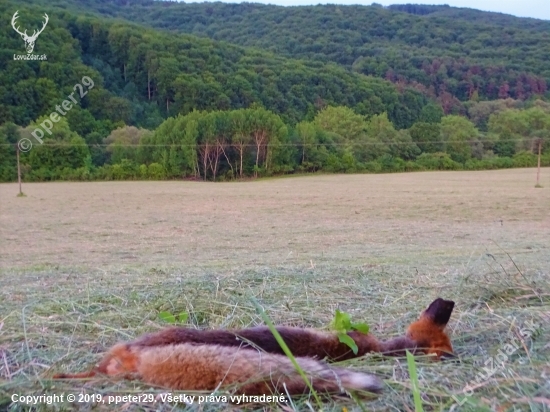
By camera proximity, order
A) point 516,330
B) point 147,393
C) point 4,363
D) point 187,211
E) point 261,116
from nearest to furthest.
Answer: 1. point 147,393
2. point 4,363
3. point 516,330
4. point 187,211
5. point 261,116

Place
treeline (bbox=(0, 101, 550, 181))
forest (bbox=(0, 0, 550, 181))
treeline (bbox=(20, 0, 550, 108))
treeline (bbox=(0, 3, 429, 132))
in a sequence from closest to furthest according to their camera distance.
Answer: treeline (bbox=(0, 101, 550, 181)), forest (bbox=(0, 0, 550, 181)), treeline (bbox=(0, 3, 429, 132)), treeline (bbox=(20, 0, 550, 108))

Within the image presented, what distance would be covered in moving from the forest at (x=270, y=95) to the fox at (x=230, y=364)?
1849 inches

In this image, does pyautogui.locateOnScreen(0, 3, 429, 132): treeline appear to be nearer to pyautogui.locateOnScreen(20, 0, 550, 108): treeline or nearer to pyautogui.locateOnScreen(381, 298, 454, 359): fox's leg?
pyautogui.locateOnScreen(20, 0, 550, 108): treeline

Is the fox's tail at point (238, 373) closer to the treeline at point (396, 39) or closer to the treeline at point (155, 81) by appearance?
the treeline at point (155, 81)

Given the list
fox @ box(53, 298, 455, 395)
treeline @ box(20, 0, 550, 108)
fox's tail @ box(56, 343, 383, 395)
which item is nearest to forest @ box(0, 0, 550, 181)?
treeline @ box(20, 0, 550, 108)

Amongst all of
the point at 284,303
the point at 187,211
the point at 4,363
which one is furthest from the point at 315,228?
the point at 4,363

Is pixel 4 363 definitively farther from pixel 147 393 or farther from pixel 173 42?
pixel 173 42

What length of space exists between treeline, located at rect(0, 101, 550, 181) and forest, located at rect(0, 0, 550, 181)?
0.15 m

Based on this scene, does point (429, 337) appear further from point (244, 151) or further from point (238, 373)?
point (244, 151)

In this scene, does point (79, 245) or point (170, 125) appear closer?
point (79, 245)

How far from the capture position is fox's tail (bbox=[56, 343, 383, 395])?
1.45 meters

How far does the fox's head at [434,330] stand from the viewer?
1.86m

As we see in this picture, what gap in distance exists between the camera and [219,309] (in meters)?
2.69

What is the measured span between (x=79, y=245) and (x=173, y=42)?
236 ft
